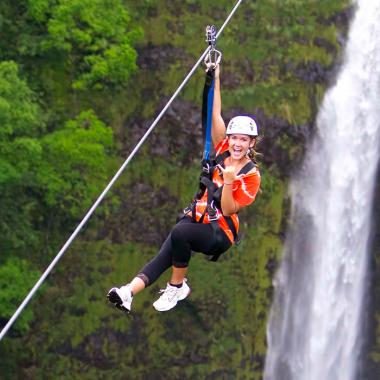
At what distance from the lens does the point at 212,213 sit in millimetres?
9859

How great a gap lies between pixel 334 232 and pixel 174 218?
4880 millimetres

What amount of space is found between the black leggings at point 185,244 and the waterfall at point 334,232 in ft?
57.7

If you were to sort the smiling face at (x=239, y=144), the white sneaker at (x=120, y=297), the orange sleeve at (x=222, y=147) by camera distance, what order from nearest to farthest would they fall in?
1. the white sneaker at (x=120, y=297)
2. the smiling face at (x=239, y=144)
3. the orange sleeve at (x=222, y=147)

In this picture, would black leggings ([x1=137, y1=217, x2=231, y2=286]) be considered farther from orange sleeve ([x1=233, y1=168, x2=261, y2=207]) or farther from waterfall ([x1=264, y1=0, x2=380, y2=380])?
waterfall ([x1=264, y1=0, x2=380, y2=380])

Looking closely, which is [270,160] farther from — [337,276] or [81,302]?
[81,302]

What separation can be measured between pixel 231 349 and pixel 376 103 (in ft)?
25.6

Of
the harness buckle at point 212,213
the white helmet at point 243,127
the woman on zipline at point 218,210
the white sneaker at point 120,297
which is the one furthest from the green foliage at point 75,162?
the white sneaker at point 120,297

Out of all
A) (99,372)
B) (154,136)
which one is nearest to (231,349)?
(99,372)

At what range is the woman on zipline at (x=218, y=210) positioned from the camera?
9688 millimetres

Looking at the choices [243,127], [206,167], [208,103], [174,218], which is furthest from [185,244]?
[174,218]

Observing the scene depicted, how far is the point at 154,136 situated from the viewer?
2650 centimetres

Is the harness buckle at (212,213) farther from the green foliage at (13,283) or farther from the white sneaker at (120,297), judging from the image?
the green foliage at (13,283)

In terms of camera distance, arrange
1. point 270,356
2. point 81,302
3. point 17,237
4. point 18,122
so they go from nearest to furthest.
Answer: point 18,122
point 17,237
point 81,302
point 270,356

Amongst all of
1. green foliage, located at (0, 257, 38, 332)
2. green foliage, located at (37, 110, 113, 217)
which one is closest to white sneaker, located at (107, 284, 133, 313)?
green foliage, located at (0, 257, 38, 332)
